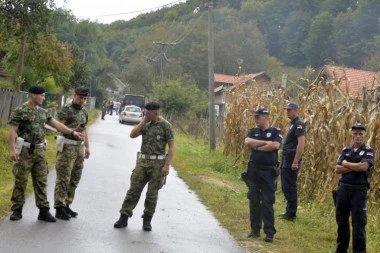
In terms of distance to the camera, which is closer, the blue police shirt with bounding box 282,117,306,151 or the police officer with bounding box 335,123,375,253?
the police officer with bounding box 335,123,375,253

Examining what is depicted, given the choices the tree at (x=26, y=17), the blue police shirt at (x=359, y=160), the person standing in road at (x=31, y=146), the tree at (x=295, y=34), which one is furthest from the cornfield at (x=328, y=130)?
the tree at (x=295, y=34)

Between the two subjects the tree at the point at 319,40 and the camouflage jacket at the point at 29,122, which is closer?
the camouflage jacket at the point at 29,122

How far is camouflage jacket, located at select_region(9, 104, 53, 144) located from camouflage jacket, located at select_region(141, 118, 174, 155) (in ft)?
4.80

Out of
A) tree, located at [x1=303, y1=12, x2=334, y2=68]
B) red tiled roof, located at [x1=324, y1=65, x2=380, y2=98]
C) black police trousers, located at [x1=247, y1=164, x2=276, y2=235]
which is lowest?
black police trousers, located at [x1=247, y1=164, x2=276, y2=235]

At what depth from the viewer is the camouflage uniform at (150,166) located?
32.2ft

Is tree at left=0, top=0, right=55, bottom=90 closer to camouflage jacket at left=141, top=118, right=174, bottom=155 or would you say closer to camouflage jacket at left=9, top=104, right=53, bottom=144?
camouflage jacket at left=9, top=104, right=53, bottom=144

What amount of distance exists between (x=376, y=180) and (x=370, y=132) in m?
0.82

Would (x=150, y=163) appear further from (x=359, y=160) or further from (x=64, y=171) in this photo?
(x=359, y=160)

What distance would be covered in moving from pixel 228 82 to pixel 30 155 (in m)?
25.8

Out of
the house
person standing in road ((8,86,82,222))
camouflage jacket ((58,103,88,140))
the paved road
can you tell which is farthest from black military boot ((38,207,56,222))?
the house

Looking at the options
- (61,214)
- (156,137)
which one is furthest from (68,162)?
(156,137)

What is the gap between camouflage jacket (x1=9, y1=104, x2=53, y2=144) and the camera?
30.6ft

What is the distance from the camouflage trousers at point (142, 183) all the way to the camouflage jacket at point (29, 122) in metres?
1.47

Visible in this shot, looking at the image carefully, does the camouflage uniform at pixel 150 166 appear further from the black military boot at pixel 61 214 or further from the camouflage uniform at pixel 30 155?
the camouflage uniform at pixel 30 155
